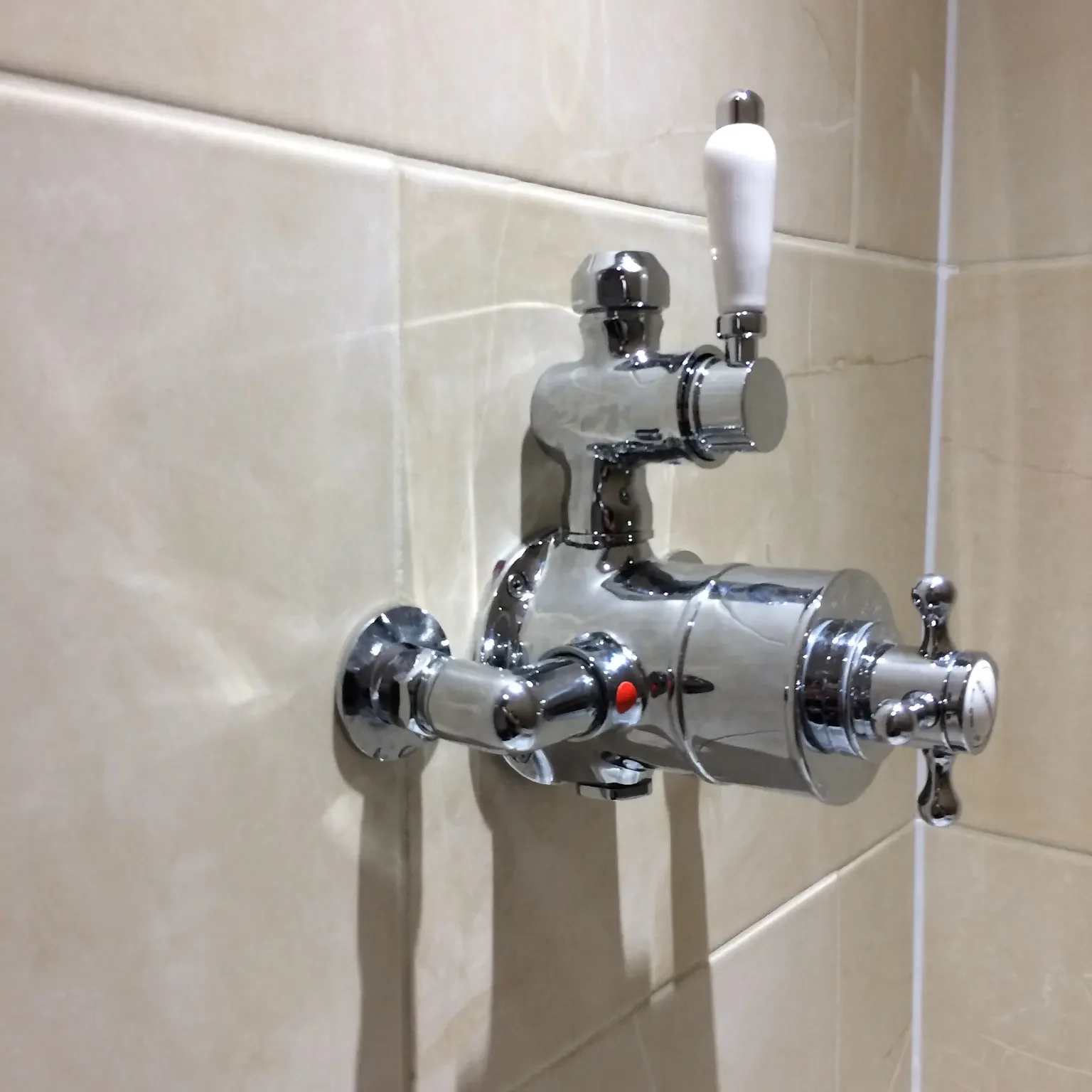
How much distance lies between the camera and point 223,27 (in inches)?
12.1

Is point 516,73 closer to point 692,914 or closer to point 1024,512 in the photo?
point 692,914

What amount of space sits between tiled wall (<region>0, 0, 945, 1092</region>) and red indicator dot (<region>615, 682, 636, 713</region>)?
0.22ft

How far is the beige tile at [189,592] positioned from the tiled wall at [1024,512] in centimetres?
52

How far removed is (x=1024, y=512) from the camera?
2.42ft

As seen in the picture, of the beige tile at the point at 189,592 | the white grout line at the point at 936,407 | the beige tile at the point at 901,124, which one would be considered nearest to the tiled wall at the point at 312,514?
the beige tile at the point at 189,592

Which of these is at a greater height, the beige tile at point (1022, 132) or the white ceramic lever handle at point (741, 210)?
the beige tile at point (1022, 132)

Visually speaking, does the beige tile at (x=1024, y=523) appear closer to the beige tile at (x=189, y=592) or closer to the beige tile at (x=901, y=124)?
the beige tile at (x=901, y=124)

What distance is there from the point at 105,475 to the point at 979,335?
0.63 metres

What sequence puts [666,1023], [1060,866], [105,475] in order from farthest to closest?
[1060,866]
[666,1023]
[105,475]

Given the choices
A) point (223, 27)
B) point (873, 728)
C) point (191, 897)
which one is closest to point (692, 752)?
point (873, 728)

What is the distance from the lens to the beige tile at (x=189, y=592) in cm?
28

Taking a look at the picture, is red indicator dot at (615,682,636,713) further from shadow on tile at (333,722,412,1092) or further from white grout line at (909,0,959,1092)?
white grout line at (909,0,959,1092)

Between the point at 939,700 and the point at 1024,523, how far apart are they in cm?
45

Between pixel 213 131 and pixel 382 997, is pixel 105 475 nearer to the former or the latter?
pixel 213 131
